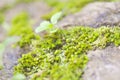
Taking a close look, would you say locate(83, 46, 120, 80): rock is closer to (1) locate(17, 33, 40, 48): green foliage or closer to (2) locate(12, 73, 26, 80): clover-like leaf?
(2) locate(12, 73, 26, 80): clover-like leaf

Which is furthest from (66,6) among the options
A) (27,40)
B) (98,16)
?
(27,40)

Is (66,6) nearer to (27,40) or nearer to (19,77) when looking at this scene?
(27,40)

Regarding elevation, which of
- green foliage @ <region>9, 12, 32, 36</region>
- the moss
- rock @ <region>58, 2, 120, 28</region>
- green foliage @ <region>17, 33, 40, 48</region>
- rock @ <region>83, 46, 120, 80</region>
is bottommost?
rock @ <region>83, 46, 120, 80</region>

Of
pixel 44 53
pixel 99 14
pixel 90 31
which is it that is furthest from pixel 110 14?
pixel 44 53


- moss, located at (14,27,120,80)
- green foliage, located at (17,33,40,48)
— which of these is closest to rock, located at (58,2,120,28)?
moss, located at (14,27,120,80)

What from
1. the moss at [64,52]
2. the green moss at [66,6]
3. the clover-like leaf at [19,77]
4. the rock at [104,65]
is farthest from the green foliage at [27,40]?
the green moss at [66,6]

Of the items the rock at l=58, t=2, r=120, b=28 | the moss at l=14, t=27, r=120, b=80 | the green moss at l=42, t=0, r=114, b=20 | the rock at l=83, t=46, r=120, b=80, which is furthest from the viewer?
the green moss at l=42, t=0, r=114, b=20

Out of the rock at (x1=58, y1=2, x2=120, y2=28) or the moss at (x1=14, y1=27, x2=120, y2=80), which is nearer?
the moss at (x1=14, y1=27, x2=120, y2=80)

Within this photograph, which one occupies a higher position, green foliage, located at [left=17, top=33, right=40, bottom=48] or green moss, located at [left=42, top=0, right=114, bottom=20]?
green moss, located at [left=42, top=0, right=114, bottom=20]
